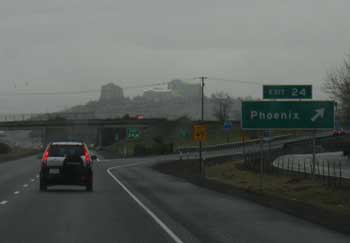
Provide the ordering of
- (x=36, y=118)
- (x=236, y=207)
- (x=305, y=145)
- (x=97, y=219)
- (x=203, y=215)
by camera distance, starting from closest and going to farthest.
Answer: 1. (x=97, y=219)
2. (x=203, y=215)
3. (x=236, y=207)
4. (x=305, y=145)
5. (x=36, y=118)

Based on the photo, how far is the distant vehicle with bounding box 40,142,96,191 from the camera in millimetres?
29312

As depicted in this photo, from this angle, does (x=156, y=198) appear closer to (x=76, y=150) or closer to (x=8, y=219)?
(x=76, y=150)

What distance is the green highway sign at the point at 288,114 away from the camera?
30469 millimetres

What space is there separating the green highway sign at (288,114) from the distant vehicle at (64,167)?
6.34m

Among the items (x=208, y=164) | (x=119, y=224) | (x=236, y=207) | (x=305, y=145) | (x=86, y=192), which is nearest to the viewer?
(x=119, y=224)

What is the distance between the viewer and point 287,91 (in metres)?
30.4

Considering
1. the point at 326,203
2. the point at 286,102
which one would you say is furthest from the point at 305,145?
the point at 326,203

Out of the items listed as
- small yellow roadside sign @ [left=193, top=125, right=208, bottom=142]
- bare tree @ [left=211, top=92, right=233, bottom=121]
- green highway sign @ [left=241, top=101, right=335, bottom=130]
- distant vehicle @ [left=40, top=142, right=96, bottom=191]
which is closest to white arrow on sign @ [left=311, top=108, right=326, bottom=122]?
green highway sign @ [left=241, top=101, right=335, bottom=130]

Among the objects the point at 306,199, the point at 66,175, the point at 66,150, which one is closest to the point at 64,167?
the point at 66,175

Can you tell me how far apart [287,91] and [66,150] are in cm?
881

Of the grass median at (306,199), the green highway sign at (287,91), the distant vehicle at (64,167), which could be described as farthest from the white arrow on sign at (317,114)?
the distant vehicle at (64,167)

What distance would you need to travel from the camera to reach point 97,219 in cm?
1820

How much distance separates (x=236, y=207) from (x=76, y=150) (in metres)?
9.42

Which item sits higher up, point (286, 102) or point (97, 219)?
point (286, 102)
